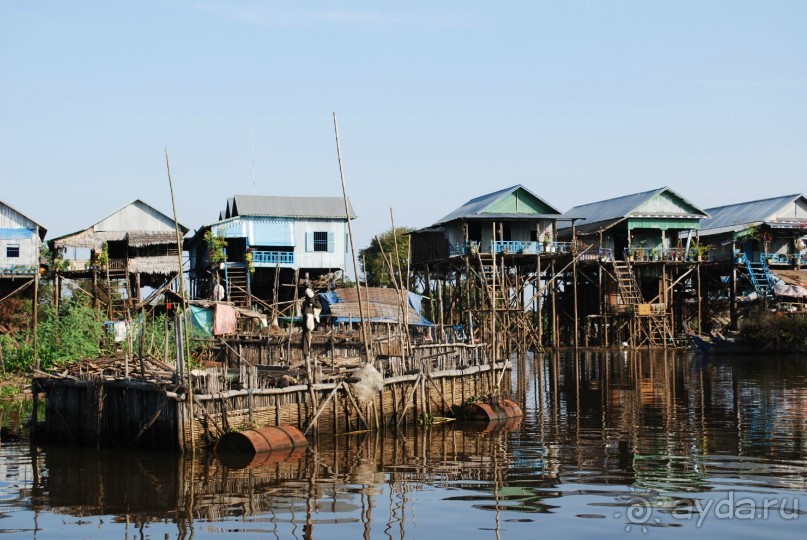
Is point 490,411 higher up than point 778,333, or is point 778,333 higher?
point 778,333

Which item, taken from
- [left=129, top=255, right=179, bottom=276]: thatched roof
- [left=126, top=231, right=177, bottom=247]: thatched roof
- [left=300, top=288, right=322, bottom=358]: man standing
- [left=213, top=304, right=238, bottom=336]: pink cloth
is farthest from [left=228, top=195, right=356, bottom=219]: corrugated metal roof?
[left=300, top=288, right=322, bottom=358]: man standing

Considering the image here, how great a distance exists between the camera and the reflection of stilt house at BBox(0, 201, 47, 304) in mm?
39281

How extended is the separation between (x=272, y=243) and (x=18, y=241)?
1046cm

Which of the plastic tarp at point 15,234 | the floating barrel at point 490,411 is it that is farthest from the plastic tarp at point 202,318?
the floating barrel at point 490,411

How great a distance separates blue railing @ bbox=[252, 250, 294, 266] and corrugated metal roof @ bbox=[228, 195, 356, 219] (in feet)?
5.73

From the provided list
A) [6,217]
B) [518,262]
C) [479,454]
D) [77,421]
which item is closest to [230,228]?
[6,217]

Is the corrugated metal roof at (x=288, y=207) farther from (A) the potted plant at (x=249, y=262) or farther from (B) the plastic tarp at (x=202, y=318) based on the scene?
(B) the plastic tarp at (x=202, y=318)

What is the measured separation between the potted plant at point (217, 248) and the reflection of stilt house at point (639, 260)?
56.4ft

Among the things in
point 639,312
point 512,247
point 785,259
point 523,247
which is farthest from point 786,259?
point 512,247

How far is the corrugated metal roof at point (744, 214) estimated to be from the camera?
170 ft

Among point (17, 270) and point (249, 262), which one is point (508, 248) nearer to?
point (249, 262)

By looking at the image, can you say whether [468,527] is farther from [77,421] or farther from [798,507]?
[77,421]

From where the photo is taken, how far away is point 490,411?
2123 centimetres

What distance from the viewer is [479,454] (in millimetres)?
17281
